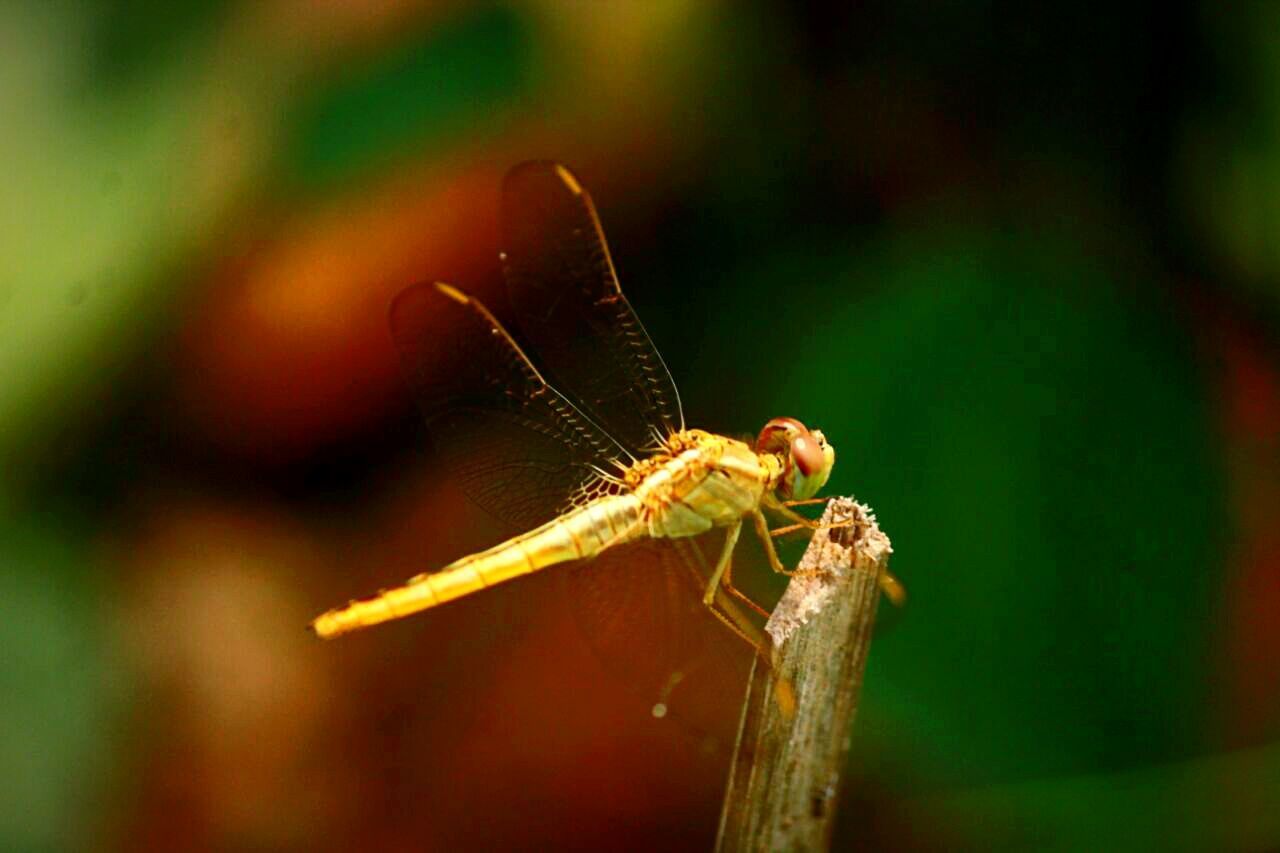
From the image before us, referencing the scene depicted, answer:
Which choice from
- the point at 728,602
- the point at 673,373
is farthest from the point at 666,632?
the point at 673,373

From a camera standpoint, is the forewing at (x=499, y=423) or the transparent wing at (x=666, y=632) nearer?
the transparent wing at (x=666, y=632)

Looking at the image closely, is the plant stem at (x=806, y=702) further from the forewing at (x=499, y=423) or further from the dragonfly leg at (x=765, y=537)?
the forewing at (x=499, y=423)

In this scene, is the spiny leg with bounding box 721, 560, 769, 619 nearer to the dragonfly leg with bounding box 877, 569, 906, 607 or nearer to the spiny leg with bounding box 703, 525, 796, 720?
the spiny leg with bounding box 703, 525, 796, 720

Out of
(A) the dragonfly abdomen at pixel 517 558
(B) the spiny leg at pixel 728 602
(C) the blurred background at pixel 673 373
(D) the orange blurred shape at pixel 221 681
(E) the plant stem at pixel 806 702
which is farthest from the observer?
(D) the orange blurred shape at pixel 221 681

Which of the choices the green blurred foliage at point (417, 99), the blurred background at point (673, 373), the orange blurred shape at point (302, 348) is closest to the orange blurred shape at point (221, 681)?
the blurred background at point (673, 373)

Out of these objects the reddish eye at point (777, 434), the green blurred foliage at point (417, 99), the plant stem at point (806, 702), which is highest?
the green blurred foliage at point (417, 99)

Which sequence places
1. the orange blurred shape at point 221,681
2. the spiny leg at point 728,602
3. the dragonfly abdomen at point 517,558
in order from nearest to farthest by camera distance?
1. the spiny leg at point 728,602
2. the dragonfly abdomen at point 517,558
3. the orange blurred shape at point 221,681

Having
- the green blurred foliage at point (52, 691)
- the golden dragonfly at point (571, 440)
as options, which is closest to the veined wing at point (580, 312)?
the golden dragonfly at point (571, 440)

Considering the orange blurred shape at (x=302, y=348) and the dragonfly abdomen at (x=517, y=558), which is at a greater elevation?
the orange blurred shape at (x=302, y=348)
